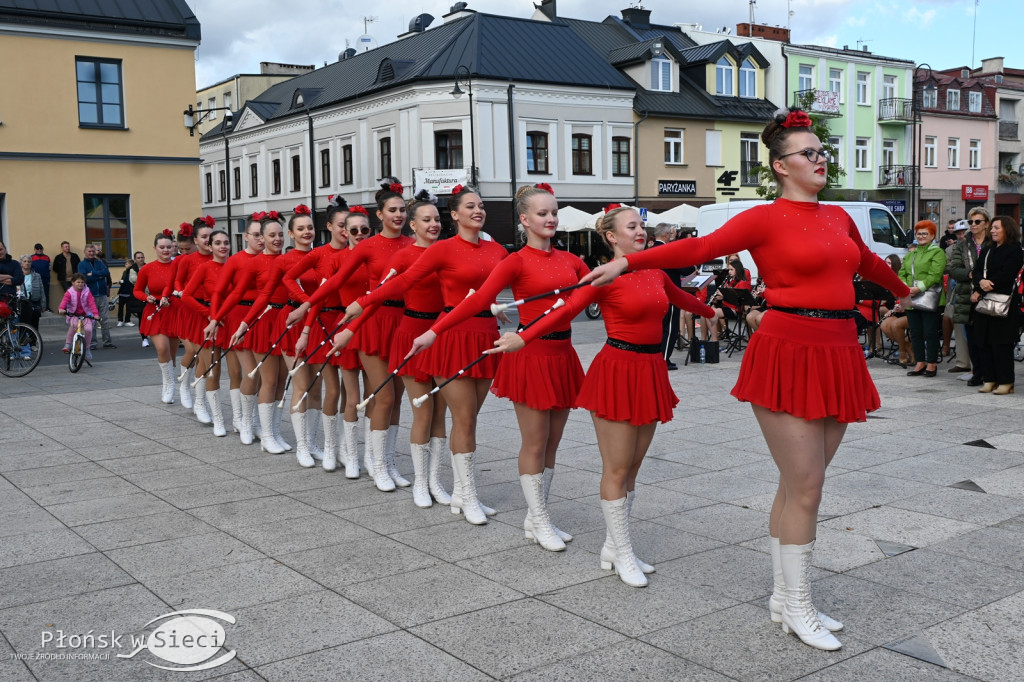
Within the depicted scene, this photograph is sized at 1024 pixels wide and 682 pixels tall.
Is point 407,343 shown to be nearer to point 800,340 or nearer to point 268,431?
point 268,431

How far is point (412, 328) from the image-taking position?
6816mm

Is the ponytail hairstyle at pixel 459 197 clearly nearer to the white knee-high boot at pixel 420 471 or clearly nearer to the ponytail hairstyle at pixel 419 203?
the ponytail hairstyle at pixel 419 203

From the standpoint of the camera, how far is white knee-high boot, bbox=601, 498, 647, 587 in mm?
4992

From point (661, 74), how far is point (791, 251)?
41.5 metres

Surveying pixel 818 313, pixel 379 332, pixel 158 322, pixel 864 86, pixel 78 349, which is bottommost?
pixel 78 349

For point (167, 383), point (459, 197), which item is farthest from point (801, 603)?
point (167, 383)

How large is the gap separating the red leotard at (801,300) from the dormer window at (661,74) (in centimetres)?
4091

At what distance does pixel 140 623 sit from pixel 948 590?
153 inches

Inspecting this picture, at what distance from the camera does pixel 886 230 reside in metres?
20.3

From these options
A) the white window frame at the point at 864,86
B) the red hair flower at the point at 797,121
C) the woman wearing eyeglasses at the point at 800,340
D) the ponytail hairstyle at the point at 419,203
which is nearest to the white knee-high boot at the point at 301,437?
the ponytail hairstyle at the point at 419,203

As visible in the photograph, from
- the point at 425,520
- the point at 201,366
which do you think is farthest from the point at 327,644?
the point at 201,366

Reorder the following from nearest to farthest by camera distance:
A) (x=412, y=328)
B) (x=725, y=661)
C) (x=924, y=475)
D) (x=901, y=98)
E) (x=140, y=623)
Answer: (x=725, y=661) → (x=140, y=623) → (x=412, y=328) → (x=924, y=475) → (x=901, y=98)

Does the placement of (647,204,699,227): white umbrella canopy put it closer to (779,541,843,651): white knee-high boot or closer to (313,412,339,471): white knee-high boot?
(313,412,339,471): white knee-high boot

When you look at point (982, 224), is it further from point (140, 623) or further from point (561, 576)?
point (140, 623)
